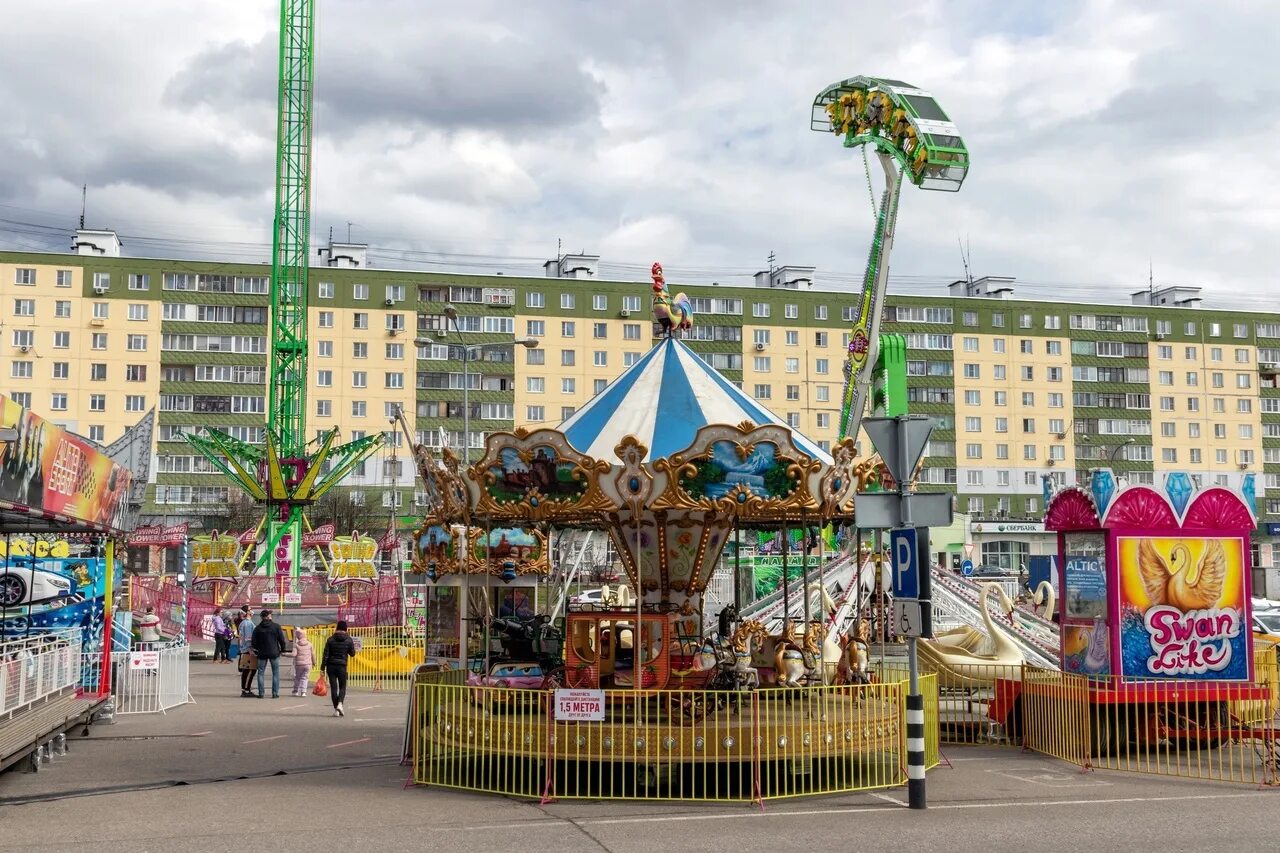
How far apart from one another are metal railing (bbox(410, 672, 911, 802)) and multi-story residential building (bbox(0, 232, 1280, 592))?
172 feet

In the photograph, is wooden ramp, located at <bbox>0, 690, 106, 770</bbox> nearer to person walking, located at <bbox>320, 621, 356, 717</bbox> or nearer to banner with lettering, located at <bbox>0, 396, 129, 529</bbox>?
banner with lettering, located at <bbox>0, 396, 129, 529</bbox>

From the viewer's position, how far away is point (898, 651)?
26188 mm

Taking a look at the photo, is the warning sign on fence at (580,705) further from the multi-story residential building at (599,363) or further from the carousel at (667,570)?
the multi-story residential building at (599,363)

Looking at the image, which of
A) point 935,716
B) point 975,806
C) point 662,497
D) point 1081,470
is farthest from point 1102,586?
point 1081,470

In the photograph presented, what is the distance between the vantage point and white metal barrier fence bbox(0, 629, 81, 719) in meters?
14.5

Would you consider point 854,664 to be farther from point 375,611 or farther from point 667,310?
point 375,611

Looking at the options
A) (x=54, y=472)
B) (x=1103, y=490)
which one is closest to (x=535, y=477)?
(x=54, y=472)

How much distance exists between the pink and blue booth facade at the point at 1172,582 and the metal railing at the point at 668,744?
3.59 metres

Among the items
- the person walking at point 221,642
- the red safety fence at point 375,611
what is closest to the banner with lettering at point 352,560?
the red safety fence at point 375,611

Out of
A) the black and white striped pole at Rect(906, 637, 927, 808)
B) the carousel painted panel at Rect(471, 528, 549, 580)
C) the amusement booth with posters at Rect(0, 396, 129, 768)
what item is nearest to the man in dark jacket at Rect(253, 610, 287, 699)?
the amusement booth with posters at Rect(0, 396, 129, 768)

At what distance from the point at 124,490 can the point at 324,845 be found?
1124 cm

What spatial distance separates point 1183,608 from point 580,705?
7806 millimetres

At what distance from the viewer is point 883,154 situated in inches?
1248

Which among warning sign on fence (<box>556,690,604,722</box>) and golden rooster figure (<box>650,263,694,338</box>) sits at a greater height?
golden rooster figure (<box>650,263,694,338</box>)
